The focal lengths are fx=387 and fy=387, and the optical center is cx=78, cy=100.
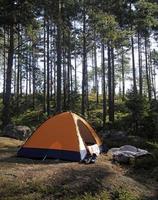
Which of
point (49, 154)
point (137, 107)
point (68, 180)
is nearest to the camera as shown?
point (68, 180)

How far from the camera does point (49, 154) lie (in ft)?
39.5

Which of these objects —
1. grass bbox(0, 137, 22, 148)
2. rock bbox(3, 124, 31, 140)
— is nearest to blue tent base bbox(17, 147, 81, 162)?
grass bbox(0, 137, 22, 148)

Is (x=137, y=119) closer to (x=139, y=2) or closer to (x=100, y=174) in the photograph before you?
(x=139, y=2)

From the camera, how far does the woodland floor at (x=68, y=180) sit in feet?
27.6

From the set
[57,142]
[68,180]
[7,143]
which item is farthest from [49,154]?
[7,143]

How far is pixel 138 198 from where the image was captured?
29.0ft

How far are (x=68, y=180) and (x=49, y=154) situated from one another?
9.61 feet

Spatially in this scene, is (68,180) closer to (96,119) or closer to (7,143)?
(7,143)

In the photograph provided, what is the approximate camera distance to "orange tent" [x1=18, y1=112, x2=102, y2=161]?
39.1 feet

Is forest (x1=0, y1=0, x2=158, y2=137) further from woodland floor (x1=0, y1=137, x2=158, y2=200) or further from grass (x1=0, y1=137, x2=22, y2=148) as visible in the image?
woodland floor (x1=0, y1=137, x2=158, y2=200)

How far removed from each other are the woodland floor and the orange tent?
17.8 inches

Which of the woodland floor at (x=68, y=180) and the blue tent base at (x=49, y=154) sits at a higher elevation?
the blue tent base at (x=49, y=154)

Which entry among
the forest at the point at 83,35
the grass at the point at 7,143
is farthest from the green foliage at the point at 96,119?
the grass at the point at 7,143

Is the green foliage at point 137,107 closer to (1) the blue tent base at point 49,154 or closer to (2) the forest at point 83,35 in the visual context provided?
(2) the forest at point 83,35
